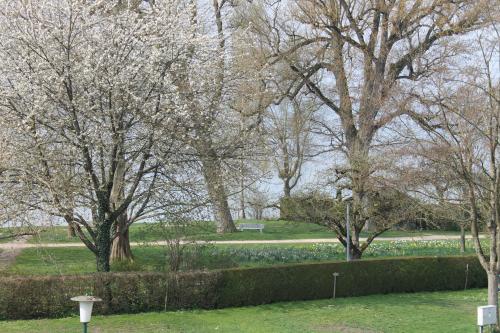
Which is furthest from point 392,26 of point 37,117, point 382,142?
point 37,117

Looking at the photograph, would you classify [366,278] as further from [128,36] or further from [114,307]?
[128,36]

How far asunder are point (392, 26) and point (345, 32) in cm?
196

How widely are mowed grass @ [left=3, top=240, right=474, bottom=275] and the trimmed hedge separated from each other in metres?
1.11

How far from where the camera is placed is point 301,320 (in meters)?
11.0

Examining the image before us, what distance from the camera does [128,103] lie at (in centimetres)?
1145

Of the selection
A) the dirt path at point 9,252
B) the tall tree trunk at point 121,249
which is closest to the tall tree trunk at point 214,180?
the tall tree trunk at point 121,249

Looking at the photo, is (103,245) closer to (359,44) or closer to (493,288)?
(493,288)

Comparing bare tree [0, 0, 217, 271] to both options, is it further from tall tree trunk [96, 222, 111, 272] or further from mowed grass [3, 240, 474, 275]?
mowed grass [3, 240, 474, 275]

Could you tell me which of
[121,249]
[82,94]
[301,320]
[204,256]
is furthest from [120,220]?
[301,320]

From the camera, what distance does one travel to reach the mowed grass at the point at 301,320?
33.0 ft

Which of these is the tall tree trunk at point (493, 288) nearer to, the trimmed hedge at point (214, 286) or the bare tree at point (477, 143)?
the bare tree at point (477, 143)

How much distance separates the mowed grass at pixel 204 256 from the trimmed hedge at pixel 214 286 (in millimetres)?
1106

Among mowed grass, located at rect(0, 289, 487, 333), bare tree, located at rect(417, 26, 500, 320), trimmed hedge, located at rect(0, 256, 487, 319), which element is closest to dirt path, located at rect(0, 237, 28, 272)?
trimmed hedge, located at rect(0, 256, 487, 319)

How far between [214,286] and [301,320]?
199cm
